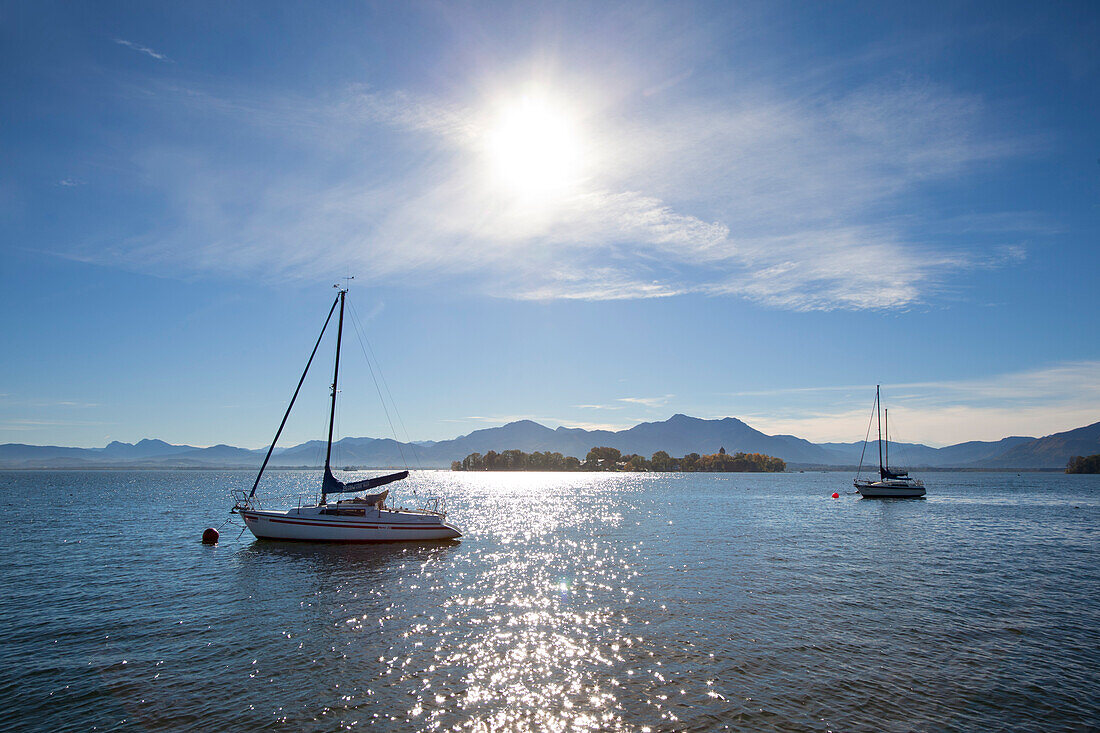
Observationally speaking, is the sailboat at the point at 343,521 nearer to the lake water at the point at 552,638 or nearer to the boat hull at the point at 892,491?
the lake water at the point at 552,638

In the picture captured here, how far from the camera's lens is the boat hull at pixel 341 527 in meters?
46.1

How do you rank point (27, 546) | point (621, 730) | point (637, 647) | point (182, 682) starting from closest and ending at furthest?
point (621, 730), point (182, 682), point (637, 647), point (27, 546)

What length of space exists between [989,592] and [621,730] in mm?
27257

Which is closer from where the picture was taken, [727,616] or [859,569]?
[727,616]

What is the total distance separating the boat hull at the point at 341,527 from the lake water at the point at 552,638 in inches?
65.5

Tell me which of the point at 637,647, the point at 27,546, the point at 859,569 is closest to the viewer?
the point at 637,647

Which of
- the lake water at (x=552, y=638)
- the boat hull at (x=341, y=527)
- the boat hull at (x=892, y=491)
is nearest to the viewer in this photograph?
the lake water at (x=552, y=638)

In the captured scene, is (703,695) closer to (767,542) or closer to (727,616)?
(727,616)

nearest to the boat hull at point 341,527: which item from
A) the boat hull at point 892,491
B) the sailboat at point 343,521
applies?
the sailboat at point 343,521

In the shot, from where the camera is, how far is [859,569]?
35906 millimetres

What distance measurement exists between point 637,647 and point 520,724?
23.7 feet

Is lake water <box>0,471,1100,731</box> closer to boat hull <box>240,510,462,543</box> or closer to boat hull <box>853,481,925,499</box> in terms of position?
boat hull <box>240,510,462,543</box>

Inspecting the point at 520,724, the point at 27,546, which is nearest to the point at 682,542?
the point at 520,724

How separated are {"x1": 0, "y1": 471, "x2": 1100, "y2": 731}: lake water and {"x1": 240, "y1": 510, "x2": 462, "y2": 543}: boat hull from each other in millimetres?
1664
